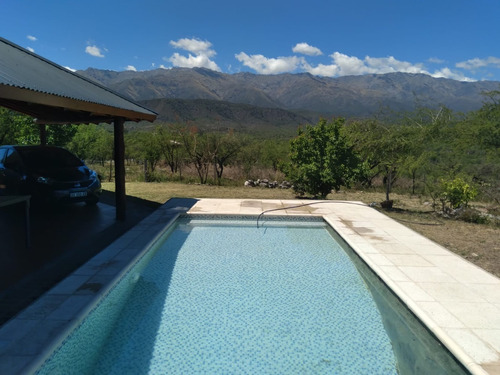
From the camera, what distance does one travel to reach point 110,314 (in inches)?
157

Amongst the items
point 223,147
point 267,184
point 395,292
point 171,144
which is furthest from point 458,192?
point 171,144

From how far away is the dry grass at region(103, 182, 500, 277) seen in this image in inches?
243

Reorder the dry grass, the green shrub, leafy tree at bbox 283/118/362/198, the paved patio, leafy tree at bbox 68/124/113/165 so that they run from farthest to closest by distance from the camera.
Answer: leafy tree at bbox 68/124/113/165 → leafy tree at bbox 283/118/362/198 → the green shrub → the dry grass → the paved patio

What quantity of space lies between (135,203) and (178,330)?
6499mm

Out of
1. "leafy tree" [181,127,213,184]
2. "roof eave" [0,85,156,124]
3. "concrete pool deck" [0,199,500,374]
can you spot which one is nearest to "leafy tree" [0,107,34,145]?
"roof eave" [0,85,156,124]

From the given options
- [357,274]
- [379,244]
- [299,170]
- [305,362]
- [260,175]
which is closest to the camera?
[305,362]

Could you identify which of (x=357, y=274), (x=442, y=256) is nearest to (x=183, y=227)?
(x=357, y=274)

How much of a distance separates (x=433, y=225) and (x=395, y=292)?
4.77 metres

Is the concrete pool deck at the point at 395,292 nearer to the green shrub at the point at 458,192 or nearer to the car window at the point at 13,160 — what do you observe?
the green shrub at the point at 458,192

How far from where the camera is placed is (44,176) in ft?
24.5

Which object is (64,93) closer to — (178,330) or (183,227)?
(178,330)

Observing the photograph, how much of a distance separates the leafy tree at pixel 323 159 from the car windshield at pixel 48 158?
6.25m

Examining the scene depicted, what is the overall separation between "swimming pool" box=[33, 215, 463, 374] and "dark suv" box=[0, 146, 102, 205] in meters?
2.68

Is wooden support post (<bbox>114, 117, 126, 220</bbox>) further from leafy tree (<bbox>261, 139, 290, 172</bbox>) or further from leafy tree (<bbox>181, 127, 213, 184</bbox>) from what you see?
leafy tree (<bbox>261, 139, 290, 172</bbox>)
